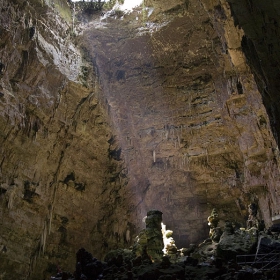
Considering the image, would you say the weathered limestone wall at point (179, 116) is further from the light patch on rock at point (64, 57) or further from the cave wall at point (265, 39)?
the cave wall at point (265, 39)

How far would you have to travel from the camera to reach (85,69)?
51.3 ft

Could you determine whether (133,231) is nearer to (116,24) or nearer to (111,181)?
(111,181)

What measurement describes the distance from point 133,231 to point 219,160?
5.74m

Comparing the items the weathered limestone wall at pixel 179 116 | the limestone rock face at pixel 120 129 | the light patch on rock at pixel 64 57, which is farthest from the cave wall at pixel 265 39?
the light patch on rock at pixel 64 57

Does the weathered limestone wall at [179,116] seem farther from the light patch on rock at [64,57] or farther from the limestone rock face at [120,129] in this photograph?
the light patch on rock at [64,57]

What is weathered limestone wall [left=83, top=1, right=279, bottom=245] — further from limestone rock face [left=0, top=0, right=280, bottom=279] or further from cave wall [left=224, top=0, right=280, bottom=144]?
cave wall [left=224, top=0, right=280, bottom=144]

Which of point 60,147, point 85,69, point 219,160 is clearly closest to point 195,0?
point 85,69

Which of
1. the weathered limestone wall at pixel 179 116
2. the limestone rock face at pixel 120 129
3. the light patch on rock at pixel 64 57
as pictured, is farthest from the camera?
the weathered limestone wall at pixel 179 116

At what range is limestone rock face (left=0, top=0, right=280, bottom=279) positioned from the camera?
12.6m

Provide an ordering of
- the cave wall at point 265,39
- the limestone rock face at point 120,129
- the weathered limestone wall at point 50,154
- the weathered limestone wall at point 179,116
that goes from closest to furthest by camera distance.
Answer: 1. the cave wall at point 265,39
2. the weathered limestone wall at point 50,154
3. the limestone rock face at point 120,129
4. the weathered limestone wall at point 179,116

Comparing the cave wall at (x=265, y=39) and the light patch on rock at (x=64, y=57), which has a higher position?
the light patch on rock at (x=64, y=57)

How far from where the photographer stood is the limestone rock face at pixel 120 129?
12.6 meters

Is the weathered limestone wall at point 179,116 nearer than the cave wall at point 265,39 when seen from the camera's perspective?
No

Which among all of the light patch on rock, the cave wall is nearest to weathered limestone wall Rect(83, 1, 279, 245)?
the light patch on rock
